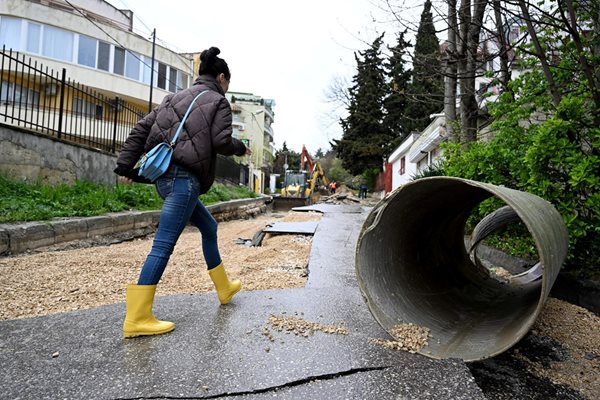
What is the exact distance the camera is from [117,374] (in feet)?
6.00

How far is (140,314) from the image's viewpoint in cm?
228

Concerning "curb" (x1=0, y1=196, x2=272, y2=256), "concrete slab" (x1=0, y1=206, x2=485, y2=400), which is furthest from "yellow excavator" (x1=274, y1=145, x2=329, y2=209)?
"concrete slab" (x1=0, y1=206, x2=485, y2=400)

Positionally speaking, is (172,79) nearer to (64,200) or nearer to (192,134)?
(64,200)

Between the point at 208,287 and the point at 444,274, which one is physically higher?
the point at 444,274

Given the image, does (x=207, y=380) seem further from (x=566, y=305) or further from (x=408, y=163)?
(x=408, y=163)

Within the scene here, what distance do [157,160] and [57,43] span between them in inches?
908

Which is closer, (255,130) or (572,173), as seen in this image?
(572,173)

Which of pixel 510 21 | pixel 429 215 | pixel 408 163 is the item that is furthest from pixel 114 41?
pixel 429 215

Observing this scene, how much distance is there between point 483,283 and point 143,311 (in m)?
2.96

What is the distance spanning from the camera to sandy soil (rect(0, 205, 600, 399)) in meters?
2.18

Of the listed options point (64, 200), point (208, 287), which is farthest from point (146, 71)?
point (208, 287)

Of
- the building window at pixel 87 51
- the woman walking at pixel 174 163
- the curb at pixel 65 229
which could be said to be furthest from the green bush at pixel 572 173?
the building window at pixel 87 51

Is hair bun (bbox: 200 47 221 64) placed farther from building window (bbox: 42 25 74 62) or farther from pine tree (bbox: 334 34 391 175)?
pine tree (bbox: 334 34 391 175)

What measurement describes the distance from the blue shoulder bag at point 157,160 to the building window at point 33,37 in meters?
22.7
